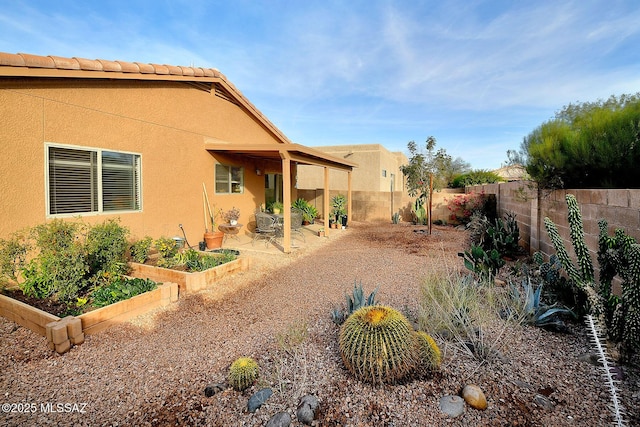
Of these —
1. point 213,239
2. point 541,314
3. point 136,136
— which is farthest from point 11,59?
point 541,314

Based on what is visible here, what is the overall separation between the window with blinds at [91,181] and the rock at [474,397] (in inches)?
267

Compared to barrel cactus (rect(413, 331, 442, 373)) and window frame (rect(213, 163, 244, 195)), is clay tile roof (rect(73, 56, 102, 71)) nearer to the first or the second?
window frame (rect(213, 163, 244, 195))

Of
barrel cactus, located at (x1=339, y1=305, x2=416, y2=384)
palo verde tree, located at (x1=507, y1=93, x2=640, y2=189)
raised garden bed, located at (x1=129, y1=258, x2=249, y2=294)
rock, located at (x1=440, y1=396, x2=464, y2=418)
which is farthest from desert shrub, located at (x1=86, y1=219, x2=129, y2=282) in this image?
palo verde tree, located at (x1=507, y1=93, x2=640, y2=189)

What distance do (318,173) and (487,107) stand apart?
10.2 meters

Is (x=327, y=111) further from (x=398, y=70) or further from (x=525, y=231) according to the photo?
(x=525, y=231)

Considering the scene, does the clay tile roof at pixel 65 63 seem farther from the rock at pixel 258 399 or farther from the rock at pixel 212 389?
the rock at pixel 258 399

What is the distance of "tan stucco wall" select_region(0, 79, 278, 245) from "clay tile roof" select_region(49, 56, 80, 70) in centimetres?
35

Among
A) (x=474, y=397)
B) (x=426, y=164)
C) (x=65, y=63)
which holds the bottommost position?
(x=474, y=397)

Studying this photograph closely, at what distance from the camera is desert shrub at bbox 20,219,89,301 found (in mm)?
4234

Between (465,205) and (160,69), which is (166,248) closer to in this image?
(160,69)

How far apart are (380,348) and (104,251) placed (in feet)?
15.1

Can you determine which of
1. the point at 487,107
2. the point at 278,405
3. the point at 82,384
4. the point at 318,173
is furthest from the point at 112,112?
the point at 487,107

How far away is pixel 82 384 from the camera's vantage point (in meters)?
2.95

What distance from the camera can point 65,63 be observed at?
523 centimetres
